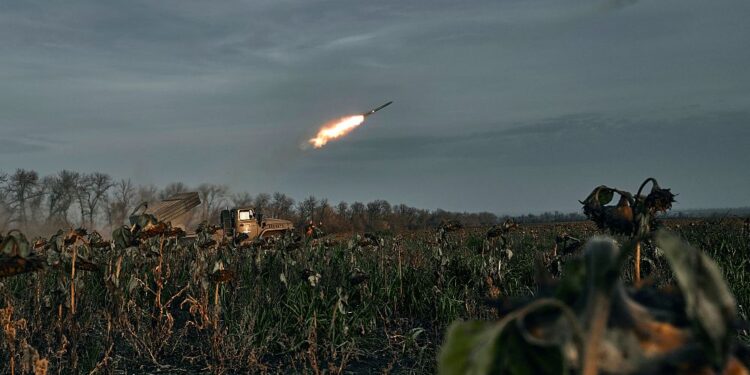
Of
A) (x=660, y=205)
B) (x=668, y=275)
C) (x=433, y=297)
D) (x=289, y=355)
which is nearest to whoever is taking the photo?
(x=660, y=205)

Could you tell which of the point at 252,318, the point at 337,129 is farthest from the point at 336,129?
the point at 252,318

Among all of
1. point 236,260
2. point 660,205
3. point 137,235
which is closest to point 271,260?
point 236,260

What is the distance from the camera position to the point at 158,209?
25.3 meters

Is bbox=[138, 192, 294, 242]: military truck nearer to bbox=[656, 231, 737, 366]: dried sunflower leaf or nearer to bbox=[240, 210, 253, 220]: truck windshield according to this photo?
bbox=[240, 210, 253, 220]: truck windshield

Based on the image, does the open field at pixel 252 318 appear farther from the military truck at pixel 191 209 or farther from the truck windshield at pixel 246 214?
the truck windshield at pixel 246 214

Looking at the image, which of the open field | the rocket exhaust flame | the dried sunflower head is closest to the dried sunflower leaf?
the dried sunflower head

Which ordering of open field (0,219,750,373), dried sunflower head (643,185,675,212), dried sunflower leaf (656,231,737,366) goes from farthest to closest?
open field (0,219,750,373) < dried sunflower head (643,185,675,212) < dried sunflower leaf (656,231,737,366)

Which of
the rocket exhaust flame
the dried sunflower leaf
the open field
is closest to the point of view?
the dried sunflower leaf

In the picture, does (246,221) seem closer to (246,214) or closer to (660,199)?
(246,214)

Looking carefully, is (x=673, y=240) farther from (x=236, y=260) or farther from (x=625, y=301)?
(x=236, y=260)

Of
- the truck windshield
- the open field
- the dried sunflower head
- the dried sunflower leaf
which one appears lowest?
the open field

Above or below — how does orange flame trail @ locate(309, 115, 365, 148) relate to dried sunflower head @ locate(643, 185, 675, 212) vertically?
above

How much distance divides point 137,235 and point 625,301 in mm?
5547

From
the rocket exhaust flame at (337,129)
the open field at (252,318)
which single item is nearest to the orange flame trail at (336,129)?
the rocket exhaust flame at (337,129)
